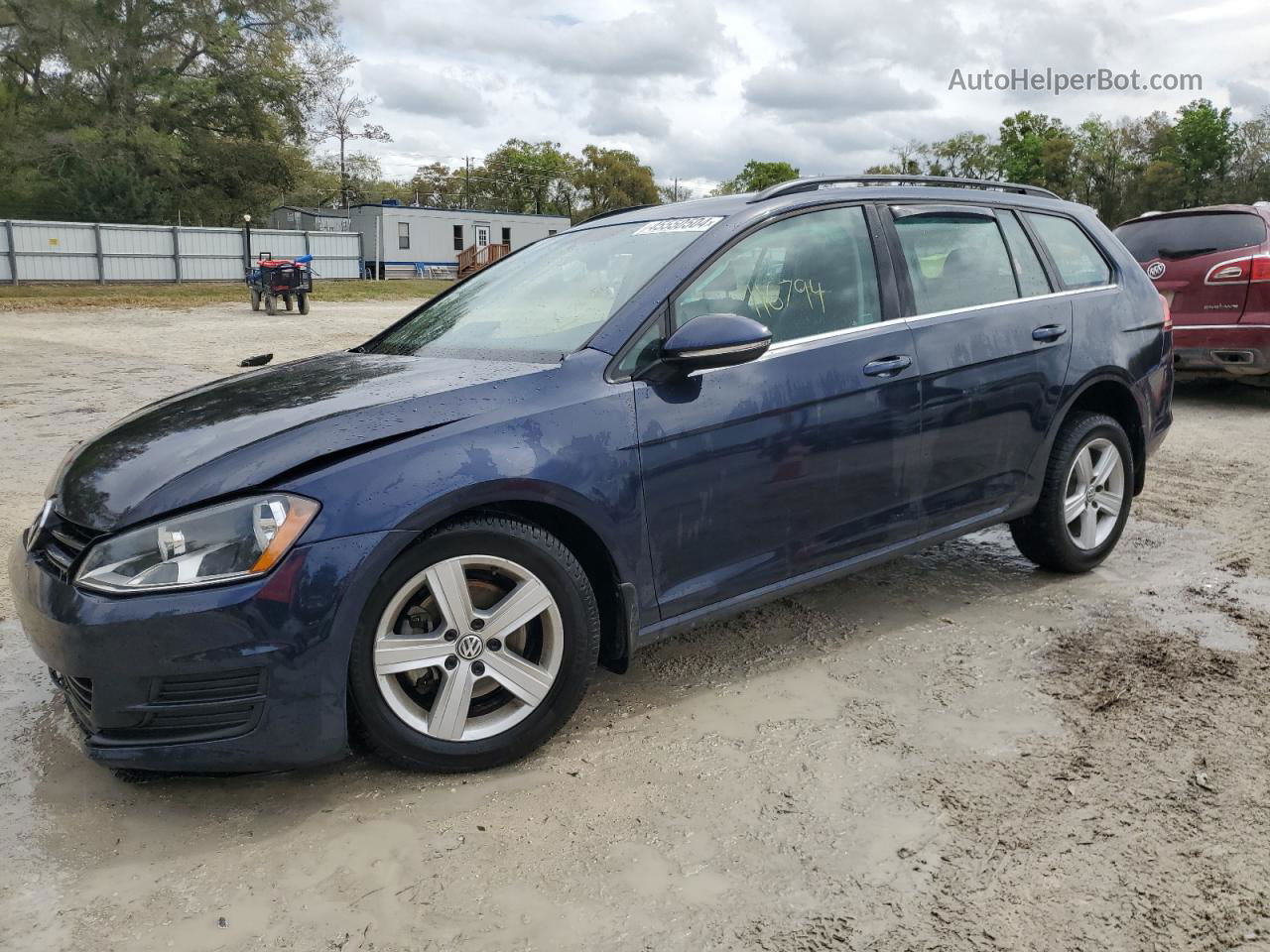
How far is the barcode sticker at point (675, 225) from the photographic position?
11.6ft

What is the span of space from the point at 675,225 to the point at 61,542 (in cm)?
219

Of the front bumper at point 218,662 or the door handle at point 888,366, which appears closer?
the front bumper at point 218,662

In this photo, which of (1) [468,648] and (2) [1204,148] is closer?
(1) [468,648]

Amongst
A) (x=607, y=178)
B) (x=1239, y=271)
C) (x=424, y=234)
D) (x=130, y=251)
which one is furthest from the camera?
(x=607, y=178)

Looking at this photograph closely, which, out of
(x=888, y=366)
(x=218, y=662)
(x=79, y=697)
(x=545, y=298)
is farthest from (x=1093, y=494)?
(x=79, y=697)

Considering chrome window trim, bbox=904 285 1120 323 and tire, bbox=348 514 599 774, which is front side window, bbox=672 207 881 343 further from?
tire, bbox=348 514 599 774

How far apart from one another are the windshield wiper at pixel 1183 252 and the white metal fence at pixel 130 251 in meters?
30.3

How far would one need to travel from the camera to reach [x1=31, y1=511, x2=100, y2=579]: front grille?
8.64 ft

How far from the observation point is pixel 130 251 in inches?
1304

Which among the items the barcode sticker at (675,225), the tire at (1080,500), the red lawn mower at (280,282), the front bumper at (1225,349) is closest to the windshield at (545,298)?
the barcode sticker at (675,225)

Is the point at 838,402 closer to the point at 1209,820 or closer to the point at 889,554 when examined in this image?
the point at 889,554

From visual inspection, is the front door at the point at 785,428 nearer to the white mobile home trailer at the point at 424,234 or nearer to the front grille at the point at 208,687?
the front grille at the point at 208,687

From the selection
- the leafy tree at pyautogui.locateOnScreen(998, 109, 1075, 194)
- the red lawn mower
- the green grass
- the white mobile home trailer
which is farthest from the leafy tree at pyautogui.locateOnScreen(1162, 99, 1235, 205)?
the red lawn mower

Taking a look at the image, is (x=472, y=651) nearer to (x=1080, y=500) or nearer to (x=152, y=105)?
(x=1080, y=500)
